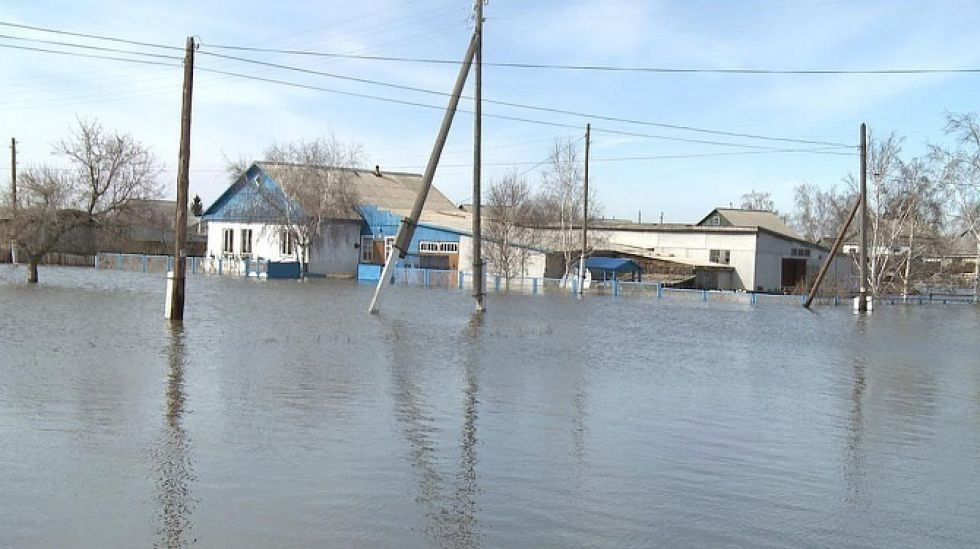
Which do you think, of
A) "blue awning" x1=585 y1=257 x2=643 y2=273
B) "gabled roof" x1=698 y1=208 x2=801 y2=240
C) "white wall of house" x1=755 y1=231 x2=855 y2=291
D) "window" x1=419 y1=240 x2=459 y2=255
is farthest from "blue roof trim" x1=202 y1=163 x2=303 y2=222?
"gabled roof" x1=698 y1=208 x2=801 y2=240

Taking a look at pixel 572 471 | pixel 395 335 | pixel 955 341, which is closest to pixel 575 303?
pixel 955 341

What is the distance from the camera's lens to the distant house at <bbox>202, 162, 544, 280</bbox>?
188ft

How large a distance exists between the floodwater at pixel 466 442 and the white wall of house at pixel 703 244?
41828 mm

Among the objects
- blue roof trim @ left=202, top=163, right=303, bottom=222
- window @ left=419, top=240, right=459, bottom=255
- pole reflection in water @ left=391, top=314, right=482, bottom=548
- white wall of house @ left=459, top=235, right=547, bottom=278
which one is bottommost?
pole reflection in water @ left=391, top=314, right=482, bottom=548

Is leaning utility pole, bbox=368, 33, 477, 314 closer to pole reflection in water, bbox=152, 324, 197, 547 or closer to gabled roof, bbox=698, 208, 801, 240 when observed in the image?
pole reflection in water, bbox=152, 324, 197, 547

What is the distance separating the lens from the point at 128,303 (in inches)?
1113

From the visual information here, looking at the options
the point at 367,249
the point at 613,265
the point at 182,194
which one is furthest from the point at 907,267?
the point at 182,194

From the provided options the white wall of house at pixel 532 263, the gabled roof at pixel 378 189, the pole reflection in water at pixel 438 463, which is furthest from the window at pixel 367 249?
the pole reflection in water at pixel 438 463

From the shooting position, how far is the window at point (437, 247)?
57125 mm

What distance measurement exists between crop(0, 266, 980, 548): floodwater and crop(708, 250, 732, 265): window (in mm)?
42600

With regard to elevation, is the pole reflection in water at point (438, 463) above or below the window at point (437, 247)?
below

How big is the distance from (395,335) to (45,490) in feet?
45.5

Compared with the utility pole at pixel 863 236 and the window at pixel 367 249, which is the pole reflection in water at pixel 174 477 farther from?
the window at pixel 367 249

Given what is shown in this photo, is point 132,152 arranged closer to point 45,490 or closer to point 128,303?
point 128,303
